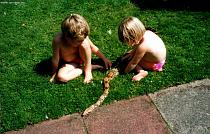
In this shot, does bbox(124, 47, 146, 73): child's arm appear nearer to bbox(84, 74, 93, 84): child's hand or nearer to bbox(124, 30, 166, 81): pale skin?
bbox(124, 30, 166, 81): pale skin

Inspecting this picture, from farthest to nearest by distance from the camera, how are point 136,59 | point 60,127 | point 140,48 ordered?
Result: point 136,59 → point 140,48 → point 60,127

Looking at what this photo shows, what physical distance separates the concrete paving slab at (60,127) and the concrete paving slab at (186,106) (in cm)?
107

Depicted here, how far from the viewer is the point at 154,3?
24.3ft

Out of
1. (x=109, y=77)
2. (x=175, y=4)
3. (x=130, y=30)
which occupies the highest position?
(x=130, y=30)

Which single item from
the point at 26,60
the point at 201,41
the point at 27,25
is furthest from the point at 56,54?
the point at 201,41

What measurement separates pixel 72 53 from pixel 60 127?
124cm

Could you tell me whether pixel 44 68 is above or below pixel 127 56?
below

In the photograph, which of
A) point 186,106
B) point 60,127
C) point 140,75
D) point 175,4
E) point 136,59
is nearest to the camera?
point 60,127

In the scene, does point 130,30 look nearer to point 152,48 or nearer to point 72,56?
point 152,48

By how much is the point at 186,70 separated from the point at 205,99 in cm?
66

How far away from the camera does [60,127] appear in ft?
15.9

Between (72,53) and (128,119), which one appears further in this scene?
(72,53)

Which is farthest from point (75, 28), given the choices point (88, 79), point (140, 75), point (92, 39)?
point (92, 39)

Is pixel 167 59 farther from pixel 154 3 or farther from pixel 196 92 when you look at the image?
pixel 154 3
